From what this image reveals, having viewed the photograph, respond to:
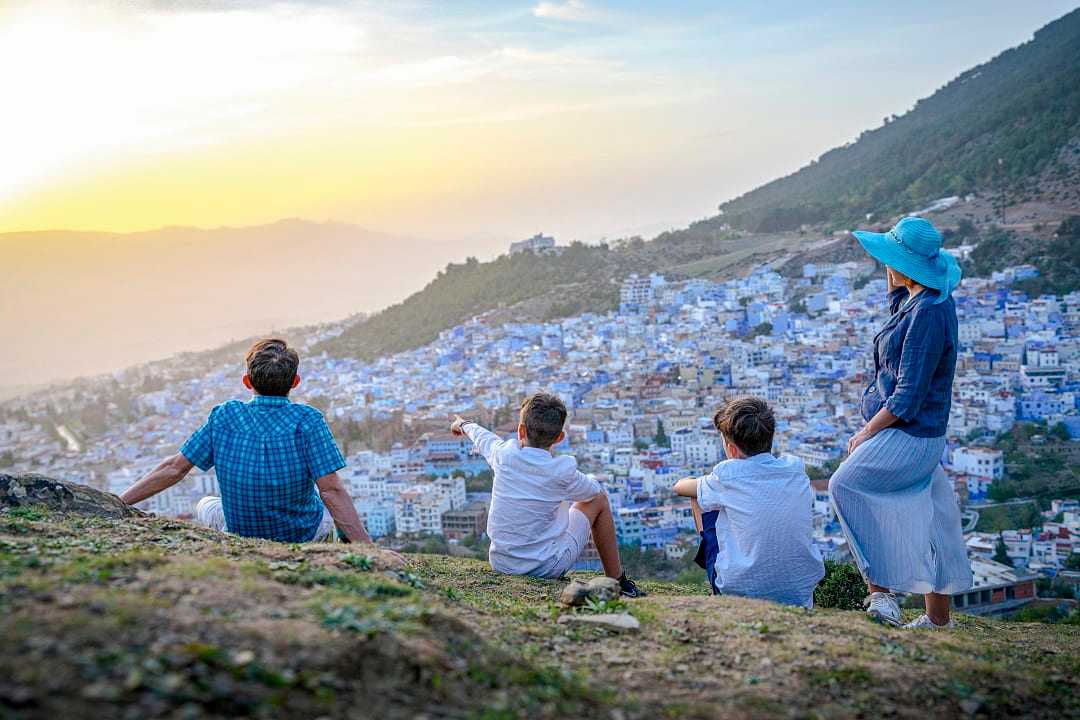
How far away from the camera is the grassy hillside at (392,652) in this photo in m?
1.87

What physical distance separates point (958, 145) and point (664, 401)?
3156cm

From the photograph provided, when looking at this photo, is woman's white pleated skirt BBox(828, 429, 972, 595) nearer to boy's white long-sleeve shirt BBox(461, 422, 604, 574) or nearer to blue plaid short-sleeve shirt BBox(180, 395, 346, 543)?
boy's white long-sleeve shirt BBox(461, 422, 604, 574)

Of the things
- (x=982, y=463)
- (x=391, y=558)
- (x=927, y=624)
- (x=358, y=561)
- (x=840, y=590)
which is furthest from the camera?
(x=982, y=463)

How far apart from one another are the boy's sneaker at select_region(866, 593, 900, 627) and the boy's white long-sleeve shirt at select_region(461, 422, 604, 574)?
123 centimetres

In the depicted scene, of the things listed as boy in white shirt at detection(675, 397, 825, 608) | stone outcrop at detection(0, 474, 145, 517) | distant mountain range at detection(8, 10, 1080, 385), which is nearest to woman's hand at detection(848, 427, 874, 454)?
boy in white shirt at detection(675, 397, 825, 608)

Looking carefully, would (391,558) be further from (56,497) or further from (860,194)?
(860,194)

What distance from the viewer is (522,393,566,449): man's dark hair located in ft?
12.5

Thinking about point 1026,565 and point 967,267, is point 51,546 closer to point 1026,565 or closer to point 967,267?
point 1026,565

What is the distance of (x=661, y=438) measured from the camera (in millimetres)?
30406

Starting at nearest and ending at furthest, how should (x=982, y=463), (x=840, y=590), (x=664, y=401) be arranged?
(x=840, y=590)
(x=982, y=463)
(x=664, y=401)

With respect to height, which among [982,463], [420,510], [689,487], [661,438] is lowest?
[420,510]

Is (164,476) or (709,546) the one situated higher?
(164,476)

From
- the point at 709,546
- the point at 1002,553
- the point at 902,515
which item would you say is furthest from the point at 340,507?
the point at 1002,553

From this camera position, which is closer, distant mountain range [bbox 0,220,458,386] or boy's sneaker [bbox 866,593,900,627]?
boy's sneaker [bbox 866,593,900,627]
